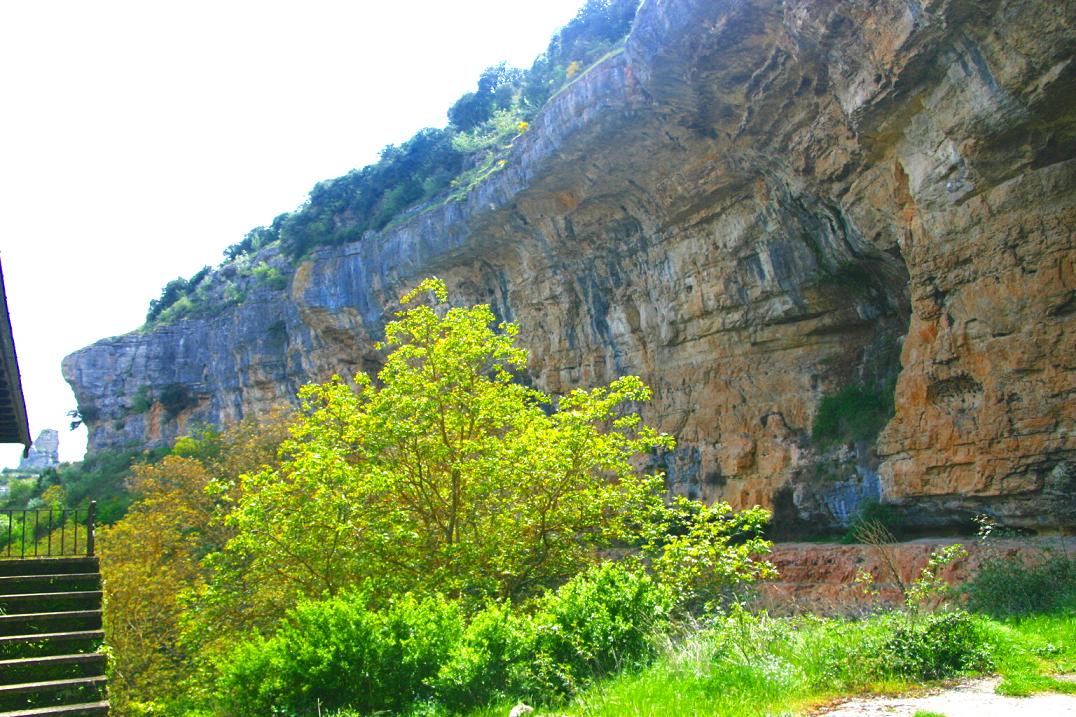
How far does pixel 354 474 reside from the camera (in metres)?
8.88

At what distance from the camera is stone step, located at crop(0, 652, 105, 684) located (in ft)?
23.5

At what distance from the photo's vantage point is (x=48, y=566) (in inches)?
341

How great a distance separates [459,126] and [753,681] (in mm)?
41624

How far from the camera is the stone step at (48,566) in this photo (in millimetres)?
8500

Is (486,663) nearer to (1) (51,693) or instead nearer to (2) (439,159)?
(1) (51,693)

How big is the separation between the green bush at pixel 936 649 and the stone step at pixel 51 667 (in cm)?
750

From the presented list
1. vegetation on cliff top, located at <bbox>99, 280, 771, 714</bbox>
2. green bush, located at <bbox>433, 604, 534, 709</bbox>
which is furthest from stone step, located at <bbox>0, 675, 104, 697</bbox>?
green bush, located at <bbox>433, 604, 534, 709</bbox>

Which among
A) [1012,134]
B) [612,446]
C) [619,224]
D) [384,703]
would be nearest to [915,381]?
[1012,134]

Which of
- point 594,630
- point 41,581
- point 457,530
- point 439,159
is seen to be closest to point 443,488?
point 457,530

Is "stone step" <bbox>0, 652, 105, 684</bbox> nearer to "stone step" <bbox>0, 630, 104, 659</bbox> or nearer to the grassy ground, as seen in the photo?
"stone step" <bbox>0, 630, 104, 659</bbox>

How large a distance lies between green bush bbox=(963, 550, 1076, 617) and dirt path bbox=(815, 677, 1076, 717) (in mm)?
4160

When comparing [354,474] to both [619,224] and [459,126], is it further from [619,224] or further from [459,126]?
[459,126]

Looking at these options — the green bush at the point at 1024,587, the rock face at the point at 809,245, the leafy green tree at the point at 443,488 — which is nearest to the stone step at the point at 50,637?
the leafy green tree at the point at 443,488

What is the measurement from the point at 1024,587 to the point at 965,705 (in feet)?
17.9
